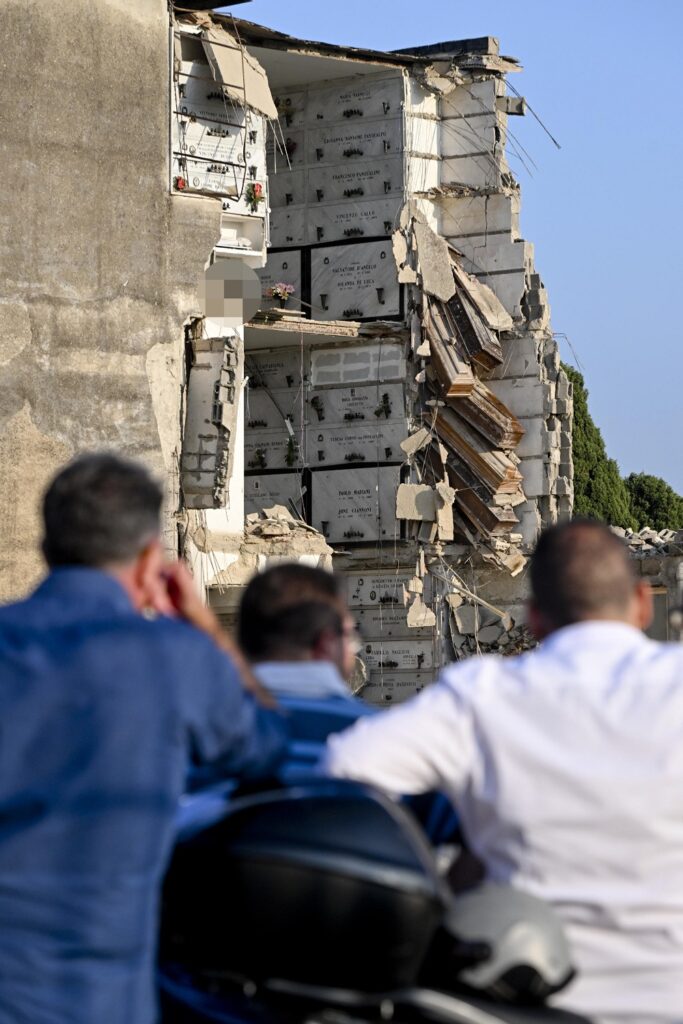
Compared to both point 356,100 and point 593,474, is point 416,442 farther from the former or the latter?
point 593,474

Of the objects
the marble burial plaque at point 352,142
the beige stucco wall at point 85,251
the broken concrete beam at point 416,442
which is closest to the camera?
the beige stucco wall at point 85,251

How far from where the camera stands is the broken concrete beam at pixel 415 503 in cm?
2475

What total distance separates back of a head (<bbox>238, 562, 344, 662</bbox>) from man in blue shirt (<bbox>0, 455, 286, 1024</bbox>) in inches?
25.1

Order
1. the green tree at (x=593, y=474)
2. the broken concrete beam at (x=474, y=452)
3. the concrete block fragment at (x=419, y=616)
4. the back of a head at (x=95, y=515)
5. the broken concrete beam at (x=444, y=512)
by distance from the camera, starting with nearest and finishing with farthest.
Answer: the back of a head at (x=95, y=515), the concrete block fragment at (x=419, y=616), the broken concrete beam at (x=444, y=512), the broken concrete beam at (x=474, y=452), the green tree at (x=593, y=474)

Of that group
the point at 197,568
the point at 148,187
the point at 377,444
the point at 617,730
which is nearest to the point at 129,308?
the point at 148,187

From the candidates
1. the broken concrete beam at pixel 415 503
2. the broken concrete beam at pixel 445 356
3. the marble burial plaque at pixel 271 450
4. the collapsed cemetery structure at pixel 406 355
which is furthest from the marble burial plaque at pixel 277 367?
the broken concrete beam at pixel 415 503

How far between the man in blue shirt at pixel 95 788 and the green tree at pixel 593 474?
44155mm

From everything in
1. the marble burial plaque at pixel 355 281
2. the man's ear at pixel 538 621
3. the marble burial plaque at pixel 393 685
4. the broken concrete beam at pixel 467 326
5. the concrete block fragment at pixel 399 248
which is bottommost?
the marble burial plaque at pixel 393 685

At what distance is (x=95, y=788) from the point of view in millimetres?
3279

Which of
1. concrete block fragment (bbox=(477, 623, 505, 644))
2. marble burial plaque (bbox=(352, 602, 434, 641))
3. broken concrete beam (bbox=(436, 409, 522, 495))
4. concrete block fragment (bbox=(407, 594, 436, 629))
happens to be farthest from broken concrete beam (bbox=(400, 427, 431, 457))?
concrete block fragment (bbox=(477, 623, 505, 644))

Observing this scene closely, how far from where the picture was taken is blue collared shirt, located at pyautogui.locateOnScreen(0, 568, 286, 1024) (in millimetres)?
3250

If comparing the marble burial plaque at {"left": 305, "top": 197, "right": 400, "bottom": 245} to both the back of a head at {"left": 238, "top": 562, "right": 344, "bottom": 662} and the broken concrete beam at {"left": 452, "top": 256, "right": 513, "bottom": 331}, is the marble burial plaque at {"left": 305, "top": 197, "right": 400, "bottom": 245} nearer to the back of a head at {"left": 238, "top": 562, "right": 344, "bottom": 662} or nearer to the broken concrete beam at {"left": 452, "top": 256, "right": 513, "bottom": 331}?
the broken concrete beam at {"left": 452, "top": 256, "right": 513, "bottom": 331}

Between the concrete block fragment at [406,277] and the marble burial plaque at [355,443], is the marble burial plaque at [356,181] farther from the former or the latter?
the marble burial plaque at [355,443]

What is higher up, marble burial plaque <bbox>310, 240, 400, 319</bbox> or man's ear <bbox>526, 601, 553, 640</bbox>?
marble burial plaque <bbox>310, 240, 400, 319</bbox>
